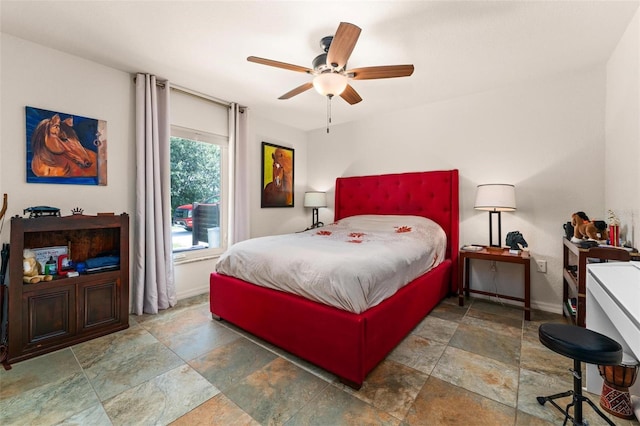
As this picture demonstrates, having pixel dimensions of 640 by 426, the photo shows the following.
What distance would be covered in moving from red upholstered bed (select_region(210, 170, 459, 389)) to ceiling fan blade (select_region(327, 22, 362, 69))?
1.70 m

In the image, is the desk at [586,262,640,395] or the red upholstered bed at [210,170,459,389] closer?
the desk at [586,262,640,395]

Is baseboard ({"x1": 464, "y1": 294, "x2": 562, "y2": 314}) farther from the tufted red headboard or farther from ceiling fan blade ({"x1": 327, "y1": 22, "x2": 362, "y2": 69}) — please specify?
ceiling fan blade ({"x1": 327, "y1": 22, "x2": 362, "y2": 69})

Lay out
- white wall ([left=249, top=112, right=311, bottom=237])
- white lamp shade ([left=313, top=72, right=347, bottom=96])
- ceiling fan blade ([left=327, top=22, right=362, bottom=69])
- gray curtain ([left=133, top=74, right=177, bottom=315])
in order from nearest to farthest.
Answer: ceiling fan blade ([left=327, top=22, right=362, bottom=69]) < white lamp shade ([left=313, top=72, right=347, bottom=96]) < gray curtain ([left=133, top=74, right=177, bottom=315]) < white wall ([left=249, top=112, right=311, bottom=237])

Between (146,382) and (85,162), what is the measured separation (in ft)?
6.58

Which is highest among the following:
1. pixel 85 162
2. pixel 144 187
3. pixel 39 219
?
pixel 85 162

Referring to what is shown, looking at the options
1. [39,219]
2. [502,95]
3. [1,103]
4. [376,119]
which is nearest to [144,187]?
[39,219]

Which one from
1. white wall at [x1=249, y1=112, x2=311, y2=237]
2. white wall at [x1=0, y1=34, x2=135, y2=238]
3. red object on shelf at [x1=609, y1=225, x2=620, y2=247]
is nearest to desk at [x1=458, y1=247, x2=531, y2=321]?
red object on shelf at [x1=609, y1=225, x2=620, y2=247]

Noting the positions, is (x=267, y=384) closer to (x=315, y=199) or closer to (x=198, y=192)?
(x=198, y=192)

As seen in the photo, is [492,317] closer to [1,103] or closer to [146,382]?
[146,382]

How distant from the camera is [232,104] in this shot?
3.59 meters

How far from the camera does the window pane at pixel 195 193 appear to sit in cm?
326

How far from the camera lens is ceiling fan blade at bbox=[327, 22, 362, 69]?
Result: 163 centimetres

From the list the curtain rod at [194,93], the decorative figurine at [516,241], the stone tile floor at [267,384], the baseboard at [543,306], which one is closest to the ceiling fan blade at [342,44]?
the curtain rod at [194,93]

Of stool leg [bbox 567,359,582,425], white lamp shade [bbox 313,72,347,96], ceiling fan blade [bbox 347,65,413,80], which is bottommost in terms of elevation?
stool leg [bbox 567,359,582,425]
